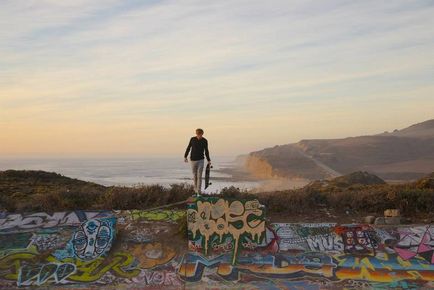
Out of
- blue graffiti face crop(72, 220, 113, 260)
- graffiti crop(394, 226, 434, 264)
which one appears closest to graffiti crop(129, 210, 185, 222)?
blue graffiti face crop(72, 220, 113, 260)

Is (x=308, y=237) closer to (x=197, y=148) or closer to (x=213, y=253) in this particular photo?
(x=213, y=253)

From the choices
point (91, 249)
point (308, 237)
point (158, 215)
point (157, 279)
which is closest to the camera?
point (157, 279)

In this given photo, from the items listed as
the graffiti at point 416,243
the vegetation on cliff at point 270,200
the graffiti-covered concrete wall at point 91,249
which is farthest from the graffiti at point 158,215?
the graffiti at point 416,243

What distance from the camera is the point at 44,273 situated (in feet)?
35.3

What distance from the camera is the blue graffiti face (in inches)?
450

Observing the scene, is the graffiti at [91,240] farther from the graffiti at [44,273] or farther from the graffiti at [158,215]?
the graffiti at [158,215]

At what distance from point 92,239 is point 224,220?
360cm

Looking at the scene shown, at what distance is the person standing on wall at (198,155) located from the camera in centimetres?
1441

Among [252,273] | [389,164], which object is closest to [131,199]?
[252,273]

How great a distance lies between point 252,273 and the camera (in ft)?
35.8

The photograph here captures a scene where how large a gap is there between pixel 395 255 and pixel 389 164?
82560mm

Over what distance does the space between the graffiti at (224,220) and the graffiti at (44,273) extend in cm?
324

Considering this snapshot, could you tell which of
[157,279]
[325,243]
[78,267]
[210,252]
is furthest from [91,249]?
[325,243]

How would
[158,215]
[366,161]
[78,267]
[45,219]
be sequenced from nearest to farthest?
[78,267]
[45,219]
[158,215]
[366,161]
